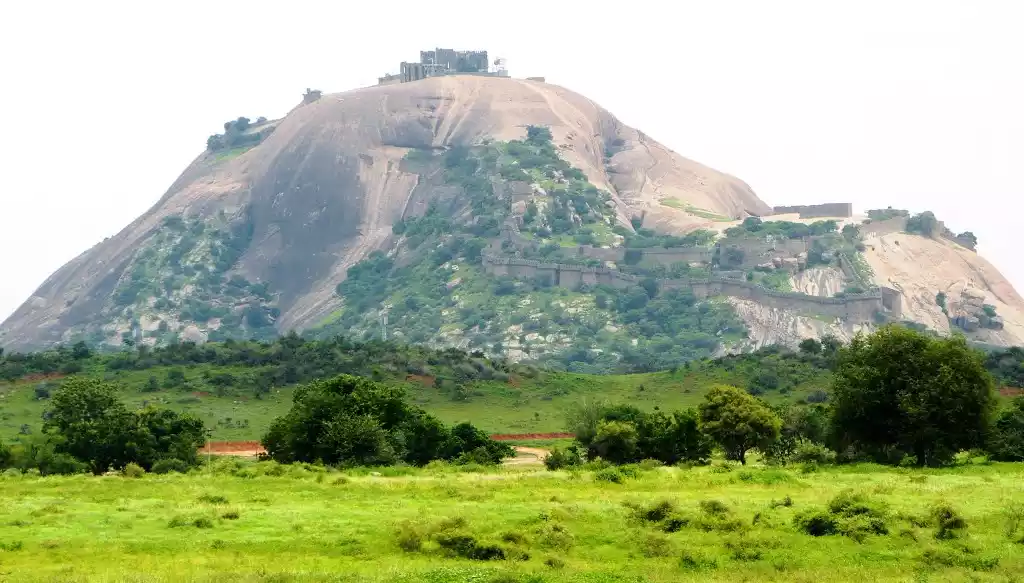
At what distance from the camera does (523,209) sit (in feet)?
604

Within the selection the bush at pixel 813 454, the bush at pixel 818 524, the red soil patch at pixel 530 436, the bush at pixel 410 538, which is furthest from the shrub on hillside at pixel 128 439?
the bush at pixel 818 524

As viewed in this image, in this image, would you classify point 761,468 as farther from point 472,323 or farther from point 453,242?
point 453,242

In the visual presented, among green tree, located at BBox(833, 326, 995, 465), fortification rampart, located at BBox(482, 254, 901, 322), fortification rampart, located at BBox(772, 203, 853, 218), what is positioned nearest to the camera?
green tree, located at BBox(833, 326, 995, 465)

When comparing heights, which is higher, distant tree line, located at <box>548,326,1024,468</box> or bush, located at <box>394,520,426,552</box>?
distant tree line, located at <box>548,326,1024,468</box>

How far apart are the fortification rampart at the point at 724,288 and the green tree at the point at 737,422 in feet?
325

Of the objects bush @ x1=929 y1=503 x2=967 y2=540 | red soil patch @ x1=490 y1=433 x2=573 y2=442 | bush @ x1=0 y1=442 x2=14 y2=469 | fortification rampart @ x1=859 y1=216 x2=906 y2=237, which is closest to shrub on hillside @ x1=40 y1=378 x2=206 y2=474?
bush @ x1=0 y1=442 x2=14 y2=469

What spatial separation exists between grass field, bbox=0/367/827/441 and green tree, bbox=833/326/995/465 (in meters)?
32.4

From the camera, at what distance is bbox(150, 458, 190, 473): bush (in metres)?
51.7

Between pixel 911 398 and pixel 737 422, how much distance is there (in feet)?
22.7

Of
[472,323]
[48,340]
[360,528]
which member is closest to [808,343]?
[472,323]

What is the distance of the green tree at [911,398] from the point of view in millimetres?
48375

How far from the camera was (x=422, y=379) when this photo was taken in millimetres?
94562

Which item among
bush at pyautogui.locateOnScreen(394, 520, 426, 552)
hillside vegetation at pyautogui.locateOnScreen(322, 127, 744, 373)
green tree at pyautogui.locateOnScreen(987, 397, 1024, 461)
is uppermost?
hillside vegetation at pyautogui.locateOnScreen(322, 127, 744, 373)

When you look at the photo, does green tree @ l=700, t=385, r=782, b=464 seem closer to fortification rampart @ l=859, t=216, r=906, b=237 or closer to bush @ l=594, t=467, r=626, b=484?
bush @ l=594, t=467, r=626, b=484
